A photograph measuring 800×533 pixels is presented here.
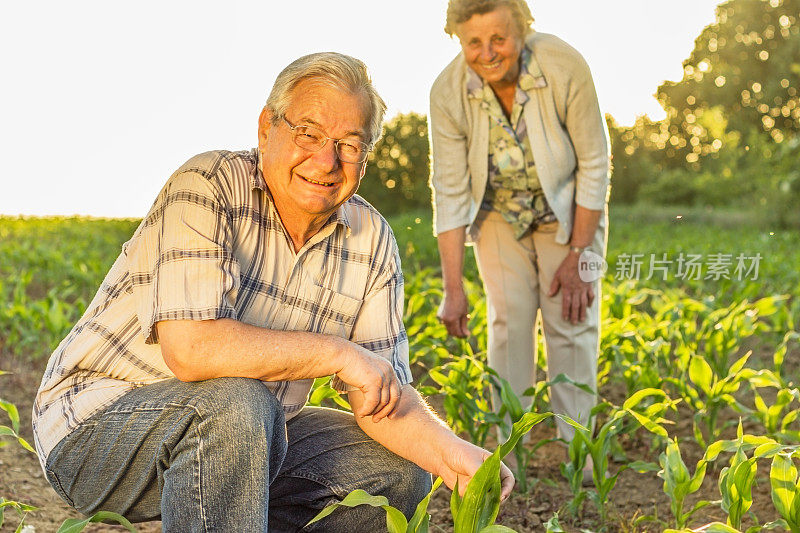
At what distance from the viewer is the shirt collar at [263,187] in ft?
5.84

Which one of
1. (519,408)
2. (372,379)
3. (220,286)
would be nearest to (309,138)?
(220,286)

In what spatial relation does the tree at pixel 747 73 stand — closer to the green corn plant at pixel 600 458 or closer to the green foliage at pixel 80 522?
the green corn plant at pixel 600 458

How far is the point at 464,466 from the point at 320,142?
0.67m

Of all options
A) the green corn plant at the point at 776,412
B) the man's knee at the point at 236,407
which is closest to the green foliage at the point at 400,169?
the green corn plant at the point at 776,412

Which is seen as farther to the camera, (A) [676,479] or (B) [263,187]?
(A) [676,479]

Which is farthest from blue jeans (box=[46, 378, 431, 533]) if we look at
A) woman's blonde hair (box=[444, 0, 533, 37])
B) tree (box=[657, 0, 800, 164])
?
tree (box=[657, 0, 800, 164])

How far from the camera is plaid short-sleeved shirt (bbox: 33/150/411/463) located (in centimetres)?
165

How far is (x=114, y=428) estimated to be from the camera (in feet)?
5.54

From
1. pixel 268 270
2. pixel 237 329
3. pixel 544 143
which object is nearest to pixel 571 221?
pixel 544 143

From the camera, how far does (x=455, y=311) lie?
3.05 metres

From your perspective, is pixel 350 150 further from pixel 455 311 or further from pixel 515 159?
pixel 455 311

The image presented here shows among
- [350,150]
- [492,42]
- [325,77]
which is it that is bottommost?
[350,150]

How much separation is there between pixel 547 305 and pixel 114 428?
171cm

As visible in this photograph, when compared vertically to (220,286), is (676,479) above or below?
below
